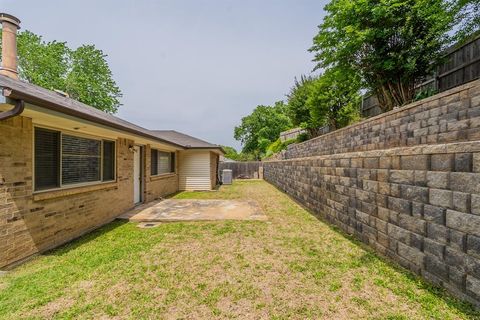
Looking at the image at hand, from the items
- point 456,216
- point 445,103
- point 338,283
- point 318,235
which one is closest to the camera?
point 456,216

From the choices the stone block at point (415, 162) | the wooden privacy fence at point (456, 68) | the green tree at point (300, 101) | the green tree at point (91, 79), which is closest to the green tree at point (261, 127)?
the green tree at point (300, 101)

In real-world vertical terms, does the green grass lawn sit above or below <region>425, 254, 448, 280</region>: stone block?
below

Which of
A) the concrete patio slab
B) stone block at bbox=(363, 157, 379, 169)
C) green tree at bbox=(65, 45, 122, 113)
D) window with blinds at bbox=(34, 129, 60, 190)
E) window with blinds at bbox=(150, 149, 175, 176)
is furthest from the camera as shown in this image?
green tree at bbox=(65, 45, 122, 113)

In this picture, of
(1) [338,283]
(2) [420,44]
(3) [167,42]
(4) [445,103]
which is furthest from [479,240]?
(3) [167,42]

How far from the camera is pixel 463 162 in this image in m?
2.46

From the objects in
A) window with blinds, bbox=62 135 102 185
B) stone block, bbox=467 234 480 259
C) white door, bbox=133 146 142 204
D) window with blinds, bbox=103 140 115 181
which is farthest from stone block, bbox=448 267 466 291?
white door, bbox=133 146 142 204

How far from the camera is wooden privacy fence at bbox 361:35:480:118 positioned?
5.15 metres

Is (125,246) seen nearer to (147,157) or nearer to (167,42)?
(147,157)

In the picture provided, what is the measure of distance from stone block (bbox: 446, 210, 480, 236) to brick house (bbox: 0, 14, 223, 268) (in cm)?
533

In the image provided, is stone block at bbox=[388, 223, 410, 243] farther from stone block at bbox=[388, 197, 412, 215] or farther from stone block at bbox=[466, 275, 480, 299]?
stone block at bbox=[466, 275, 480, 299]

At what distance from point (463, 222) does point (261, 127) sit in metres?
40.0

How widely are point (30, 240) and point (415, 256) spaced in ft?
19.2

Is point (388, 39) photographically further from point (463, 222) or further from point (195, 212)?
point (195, 212)

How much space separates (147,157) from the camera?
8781 millimetres
